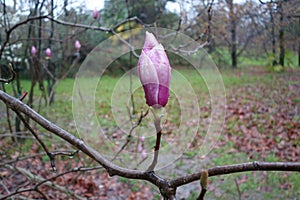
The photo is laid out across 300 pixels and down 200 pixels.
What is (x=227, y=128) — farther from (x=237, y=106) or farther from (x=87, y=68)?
(x=87, y=68)

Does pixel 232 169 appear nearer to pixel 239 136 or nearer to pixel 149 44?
pixel 149 44

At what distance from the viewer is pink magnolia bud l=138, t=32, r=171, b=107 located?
0.38 meters

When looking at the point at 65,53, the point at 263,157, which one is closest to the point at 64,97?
the point at 65,53

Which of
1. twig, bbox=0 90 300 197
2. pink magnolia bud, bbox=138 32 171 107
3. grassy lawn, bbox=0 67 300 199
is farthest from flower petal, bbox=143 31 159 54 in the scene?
grassy lawn, bbox=0 67 300 199

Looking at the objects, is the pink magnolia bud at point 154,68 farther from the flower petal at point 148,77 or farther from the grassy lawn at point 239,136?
the grassy lawn at point 239,136

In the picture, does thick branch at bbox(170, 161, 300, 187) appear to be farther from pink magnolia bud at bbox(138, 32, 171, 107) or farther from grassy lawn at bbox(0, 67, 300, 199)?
grassy lawn at bbox(0, 67, 300, 199)

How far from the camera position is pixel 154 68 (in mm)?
380

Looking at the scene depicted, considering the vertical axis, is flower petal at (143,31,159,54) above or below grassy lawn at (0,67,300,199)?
above

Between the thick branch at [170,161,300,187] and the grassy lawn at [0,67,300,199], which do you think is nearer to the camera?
the thick branch at [170,161,300,187]

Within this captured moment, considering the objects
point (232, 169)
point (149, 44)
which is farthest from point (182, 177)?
point (149, 44)

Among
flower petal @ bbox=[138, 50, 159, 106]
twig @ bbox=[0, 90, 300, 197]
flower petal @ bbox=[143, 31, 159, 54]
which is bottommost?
twig @ bbox=[0, 90, 300, 197]

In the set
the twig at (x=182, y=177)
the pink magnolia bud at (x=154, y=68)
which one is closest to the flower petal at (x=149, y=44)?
the pink magnolia bud at (x=154, y=68)

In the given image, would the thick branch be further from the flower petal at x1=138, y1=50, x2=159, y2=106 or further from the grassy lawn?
the grassy lawn

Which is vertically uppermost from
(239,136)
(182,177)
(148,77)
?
(148,77)
